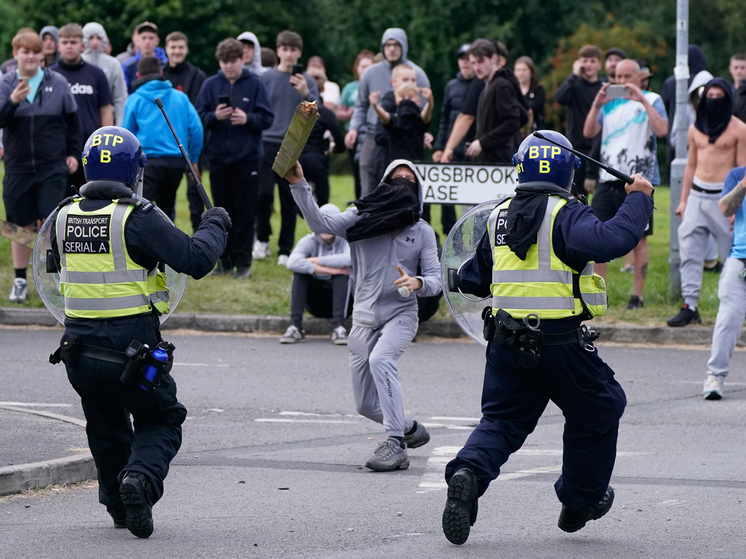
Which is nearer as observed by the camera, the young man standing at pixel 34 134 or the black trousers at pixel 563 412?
the black trousers at pixel 563 412

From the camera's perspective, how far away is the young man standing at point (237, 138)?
13.8m

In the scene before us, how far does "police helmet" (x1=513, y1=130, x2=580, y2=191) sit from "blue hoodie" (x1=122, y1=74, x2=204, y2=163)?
7.87 metres

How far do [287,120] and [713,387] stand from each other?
22.9ft

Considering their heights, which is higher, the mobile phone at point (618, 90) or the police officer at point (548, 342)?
the mobile phone at point (618, 90)

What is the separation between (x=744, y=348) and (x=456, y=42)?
38227mm

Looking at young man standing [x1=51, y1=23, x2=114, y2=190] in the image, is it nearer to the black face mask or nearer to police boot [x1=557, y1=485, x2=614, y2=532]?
the black face mask

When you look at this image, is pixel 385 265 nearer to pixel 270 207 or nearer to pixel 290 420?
pixel 290 420

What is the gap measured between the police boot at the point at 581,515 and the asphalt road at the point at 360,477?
0.07m

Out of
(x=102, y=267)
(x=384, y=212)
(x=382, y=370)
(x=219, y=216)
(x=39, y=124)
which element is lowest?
(x=382, y=370)

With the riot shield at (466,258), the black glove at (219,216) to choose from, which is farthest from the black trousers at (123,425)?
the riot shield at (466,258)

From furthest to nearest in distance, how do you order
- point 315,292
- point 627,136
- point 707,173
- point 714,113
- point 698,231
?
point 627,136 < point 315,292 < point 698,231 < point 707,173 < point 714,113

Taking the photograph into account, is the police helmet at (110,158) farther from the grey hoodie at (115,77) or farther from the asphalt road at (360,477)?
the grey hoodie at (115,77)

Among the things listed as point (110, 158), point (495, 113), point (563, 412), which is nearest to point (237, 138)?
point (495, 113)

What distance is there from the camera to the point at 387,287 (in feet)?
25.3
